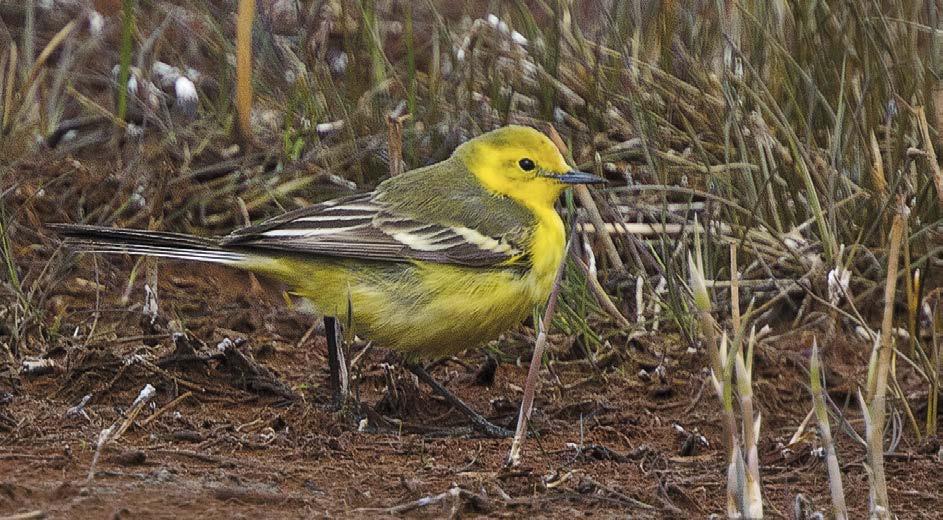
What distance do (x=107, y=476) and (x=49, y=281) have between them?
6.96ft

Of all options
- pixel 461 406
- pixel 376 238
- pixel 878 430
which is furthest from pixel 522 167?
pixel 878 430

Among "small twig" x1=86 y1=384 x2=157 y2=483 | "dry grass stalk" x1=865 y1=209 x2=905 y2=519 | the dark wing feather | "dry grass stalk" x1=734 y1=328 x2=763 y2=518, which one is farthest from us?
the dark wing feather

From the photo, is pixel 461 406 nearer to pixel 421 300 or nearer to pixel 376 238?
pixel 421 300

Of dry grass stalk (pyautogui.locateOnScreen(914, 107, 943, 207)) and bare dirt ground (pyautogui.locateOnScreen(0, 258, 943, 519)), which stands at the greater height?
dry grass stalk (pyautogui.locateOnScreen(914, 107, 943, 207))

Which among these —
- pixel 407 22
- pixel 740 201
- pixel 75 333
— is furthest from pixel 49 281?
pixel 740 201

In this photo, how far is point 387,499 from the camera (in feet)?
13.2

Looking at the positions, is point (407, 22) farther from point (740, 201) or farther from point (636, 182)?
point (740, 201)

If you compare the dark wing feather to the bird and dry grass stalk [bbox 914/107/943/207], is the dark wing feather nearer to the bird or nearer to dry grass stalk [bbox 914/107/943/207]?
the bird

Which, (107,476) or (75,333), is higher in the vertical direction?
(107,476)

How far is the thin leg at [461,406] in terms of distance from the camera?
16.9ft

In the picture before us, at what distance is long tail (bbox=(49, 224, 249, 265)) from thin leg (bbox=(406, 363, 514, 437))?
0.79 m

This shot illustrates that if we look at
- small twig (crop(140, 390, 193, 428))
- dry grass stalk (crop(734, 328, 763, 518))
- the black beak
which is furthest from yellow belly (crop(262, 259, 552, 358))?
dry grass stalk (crop(734, 328, 763, 518))

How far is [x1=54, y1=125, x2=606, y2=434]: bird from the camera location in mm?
5230

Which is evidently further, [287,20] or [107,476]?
[287,20]
